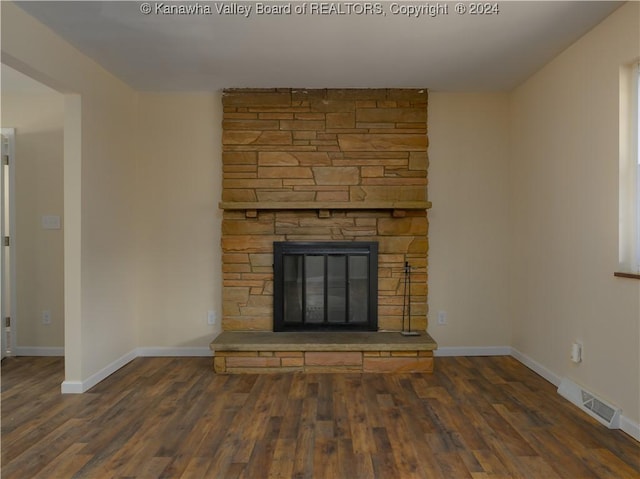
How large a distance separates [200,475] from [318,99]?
10.1 ft

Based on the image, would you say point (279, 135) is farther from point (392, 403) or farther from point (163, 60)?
point (392, 403)

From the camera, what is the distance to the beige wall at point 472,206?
3965 mm

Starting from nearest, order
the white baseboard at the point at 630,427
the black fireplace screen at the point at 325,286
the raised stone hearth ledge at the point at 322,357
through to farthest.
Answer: the white baseboard at the point at 630,427, the raised stone hearth ledge at the point at 322,357, the black fireplace screen at the point at 325,286

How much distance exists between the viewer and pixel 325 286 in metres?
3.90

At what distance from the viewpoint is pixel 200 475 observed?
1992 mm

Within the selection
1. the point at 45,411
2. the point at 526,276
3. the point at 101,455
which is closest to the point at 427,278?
the point at 526,276

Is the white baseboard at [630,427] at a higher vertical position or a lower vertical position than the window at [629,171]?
lower

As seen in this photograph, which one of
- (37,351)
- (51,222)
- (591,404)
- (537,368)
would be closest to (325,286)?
(537,368)

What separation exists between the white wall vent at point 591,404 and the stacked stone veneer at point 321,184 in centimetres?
126

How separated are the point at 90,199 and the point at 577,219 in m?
3.49

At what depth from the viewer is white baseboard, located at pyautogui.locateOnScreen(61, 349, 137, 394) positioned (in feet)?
10.0

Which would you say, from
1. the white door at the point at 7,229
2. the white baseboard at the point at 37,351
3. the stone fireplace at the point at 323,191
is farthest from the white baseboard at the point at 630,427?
the white door at the point at 7,229

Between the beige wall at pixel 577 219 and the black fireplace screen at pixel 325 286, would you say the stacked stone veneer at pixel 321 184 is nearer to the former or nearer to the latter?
the black fireplace screen at pixel 325 286

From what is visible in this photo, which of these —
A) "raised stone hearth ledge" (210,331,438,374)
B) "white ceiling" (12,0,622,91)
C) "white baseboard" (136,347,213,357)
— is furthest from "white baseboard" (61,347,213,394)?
"white ceiling" (12,0,622,91)
